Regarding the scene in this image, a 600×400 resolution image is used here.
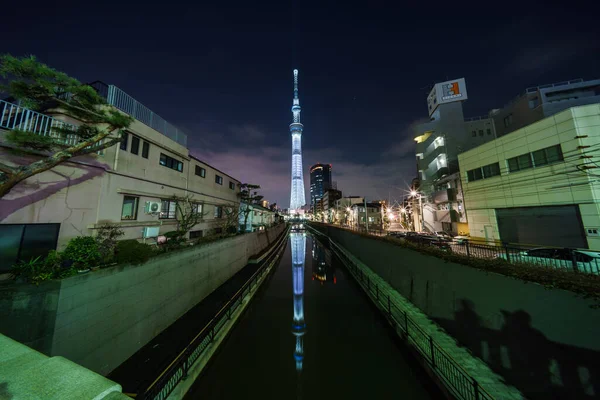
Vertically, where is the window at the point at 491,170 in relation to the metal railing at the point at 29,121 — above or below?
above

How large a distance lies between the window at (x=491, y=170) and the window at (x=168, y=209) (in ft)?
99.4

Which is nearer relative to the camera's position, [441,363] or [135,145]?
[441,363]

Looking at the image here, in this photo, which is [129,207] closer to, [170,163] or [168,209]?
[168,209]

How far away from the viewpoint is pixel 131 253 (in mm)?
8812

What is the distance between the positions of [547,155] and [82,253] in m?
30.1

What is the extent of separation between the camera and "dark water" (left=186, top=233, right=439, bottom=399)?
802 centimetres

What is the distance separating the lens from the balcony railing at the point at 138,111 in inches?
453

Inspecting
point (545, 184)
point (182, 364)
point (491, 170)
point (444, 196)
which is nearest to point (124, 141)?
point (182, 364)

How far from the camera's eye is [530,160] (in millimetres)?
18000

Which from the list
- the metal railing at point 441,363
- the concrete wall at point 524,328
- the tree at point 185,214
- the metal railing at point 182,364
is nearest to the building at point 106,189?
the tree at point 185,214

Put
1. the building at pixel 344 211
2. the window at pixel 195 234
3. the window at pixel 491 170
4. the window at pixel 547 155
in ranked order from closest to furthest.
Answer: the window at pixel 547 155 → the window at pixel 195 234 → the window at pixel 491 170 → the building at pixel 344 211

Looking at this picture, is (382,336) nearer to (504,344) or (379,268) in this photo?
(504,344)

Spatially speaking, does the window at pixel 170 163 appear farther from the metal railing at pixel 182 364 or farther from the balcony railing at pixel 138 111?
the metal railing at pixel 182 364

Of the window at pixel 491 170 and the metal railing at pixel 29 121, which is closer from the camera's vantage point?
the metal railing at pixel 29 121
